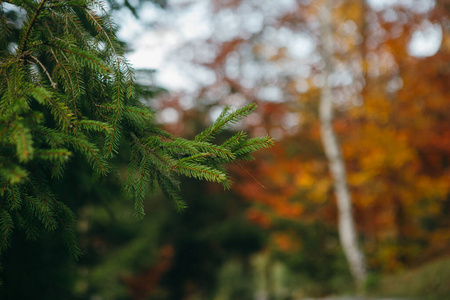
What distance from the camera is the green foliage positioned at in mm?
1672

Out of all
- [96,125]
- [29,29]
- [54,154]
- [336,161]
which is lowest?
[54,154]

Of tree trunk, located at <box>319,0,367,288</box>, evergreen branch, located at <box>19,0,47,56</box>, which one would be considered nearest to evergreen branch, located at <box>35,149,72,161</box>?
evergreen branch, located at <box>19,0,47,56</box>

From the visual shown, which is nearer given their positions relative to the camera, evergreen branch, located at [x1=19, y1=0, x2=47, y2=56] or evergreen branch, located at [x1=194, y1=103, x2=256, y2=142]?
evergreen branch, located at [x1=19, y1=0, x2=47, y2=56]

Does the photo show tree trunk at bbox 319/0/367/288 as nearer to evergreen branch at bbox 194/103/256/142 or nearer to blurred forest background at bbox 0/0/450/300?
blurred forest background at bbox 0/0/450/300

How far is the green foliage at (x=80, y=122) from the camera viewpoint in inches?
65.8

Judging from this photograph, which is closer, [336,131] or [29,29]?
[29,29]

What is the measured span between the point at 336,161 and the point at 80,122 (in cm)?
761

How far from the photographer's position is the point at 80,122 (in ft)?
5.68

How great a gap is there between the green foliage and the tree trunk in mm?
7093

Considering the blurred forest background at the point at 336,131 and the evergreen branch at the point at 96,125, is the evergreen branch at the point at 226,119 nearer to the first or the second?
the evergreen branch at the point at 96,125

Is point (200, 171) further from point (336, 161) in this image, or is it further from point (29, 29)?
point (336, 161)

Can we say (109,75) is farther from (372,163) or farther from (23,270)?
(372,163)

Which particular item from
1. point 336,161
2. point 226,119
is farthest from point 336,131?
point 226,119

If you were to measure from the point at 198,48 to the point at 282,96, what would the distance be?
3.28 metres
